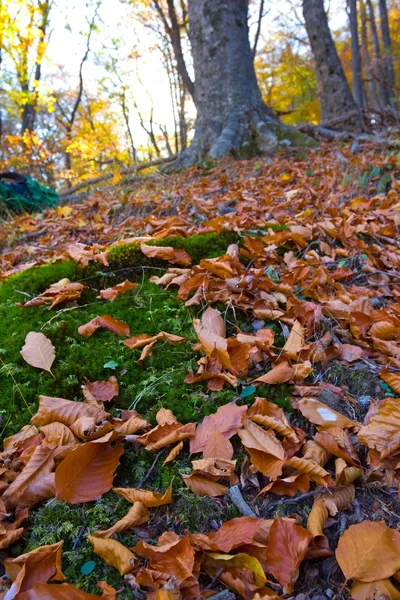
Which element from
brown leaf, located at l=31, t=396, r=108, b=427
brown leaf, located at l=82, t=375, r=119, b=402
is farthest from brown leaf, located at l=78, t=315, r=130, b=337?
brown leaf, located at l=31, t=396, r=108, b=427

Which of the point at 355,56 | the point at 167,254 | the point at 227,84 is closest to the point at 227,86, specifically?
the point at 227,84

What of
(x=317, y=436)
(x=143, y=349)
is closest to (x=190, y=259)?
(x=143, y=349)

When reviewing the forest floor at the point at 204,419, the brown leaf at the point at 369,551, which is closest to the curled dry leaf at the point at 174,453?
the forest floor at the point at 204,419

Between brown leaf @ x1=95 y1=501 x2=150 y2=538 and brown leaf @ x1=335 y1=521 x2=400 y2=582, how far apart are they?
1.67 feet

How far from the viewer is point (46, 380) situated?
151 centimetres

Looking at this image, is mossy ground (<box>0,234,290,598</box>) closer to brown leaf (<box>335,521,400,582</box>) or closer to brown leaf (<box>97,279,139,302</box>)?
brown leaf (<box>97,279,139,302</box>)

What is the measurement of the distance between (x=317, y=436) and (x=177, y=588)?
1.98 feet

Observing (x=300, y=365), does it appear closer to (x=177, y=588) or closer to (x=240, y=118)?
(x=177, y=588)

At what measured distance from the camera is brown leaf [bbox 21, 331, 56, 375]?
156 cm

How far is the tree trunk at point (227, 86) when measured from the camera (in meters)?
6.23

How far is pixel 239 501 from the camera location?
3.63ft

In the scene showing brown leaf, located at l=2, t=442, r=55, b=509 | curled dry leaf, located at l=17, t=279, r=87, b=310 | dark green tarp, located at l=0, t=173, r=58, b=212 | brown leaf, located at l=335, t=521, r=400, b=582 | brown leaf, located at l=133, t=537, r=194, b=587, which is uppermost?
dark green tarp, located at l=0, t=173, r=58, b=212

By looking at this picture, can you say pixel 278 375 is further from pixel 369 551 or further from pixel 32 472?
pixel 32 472

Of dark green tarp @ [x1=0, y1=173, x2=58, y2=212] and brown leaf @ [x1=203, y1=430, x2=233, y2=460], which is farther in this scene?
dark green tarp @ [x1=0, y1=173, x2=58, y2=212]
